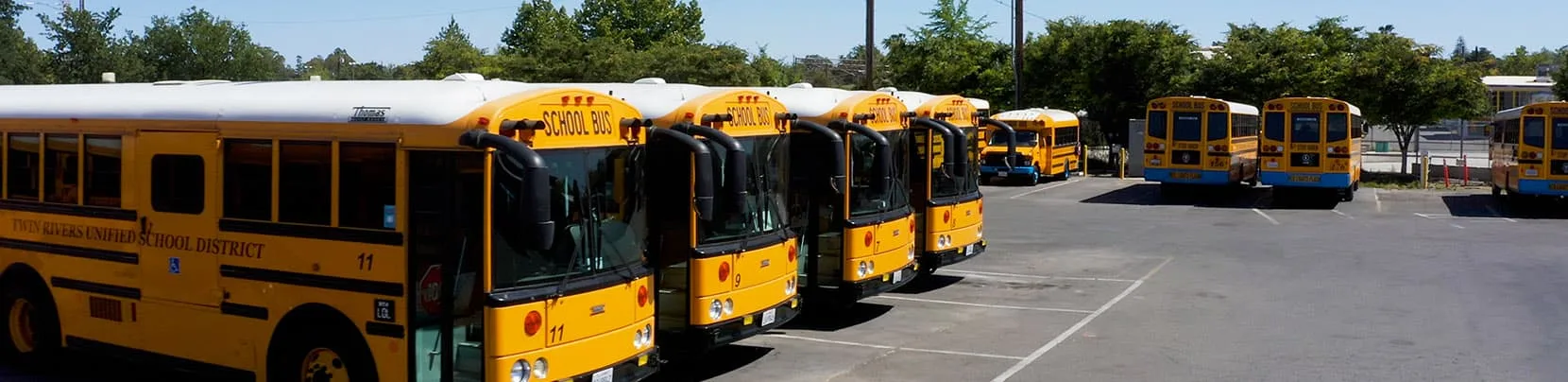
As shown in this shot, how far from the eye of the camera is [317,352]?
9094mm

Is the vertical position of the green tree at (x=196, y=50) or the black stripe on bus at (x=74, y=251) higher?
the green tree at (x=196, y=50)

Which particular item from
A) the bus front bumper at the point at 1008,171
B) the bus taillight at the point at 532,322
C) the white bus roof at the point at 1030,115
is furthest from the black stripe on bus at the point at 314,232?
the white bus roof at the point at 1030,115

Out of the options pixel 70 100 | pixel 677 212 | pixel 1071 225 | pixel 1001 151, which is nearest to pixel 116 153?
pixel 70 100

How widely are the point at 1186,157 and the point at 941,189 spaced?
1772 cm

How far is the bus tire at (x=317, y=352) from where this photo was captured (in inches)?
346

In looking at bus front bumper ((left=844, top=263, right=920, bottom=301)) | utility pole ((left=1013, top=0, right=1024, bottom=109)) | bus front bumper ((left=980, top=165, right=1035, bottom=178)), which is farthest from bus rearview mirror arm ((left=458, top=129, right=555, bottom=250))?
utility pole ((left=1013, top=0, right=1024, bottom=109))

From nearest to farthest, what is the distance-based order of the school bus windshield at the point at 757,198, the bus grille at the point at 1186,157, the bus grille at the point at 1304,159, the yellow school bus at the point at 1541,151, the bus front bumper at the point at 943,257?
1. the school bus windshield at the point at 757,198
2. the bus front bumper at the point at 943,257
3. the yellow school bus at the point at 1541,151
4. the bus grille at the point at 1304,159
5. the bus grille at the point at 1186,157

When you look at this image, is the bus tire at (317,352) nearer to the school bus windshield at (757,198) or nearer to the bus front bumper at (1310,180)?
the school bus windshield at (757,198)

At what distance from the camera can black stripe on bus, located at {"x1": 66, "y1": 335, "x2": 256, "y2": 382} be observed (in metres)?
9.60

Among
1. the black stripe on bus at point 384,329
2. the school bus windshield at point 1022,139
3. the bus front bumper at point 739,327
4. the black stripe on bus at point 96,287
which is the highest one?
the school bus windshield at point 1022,139

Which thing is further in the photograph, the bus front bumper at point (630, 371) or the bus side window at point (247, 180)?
the bus side window at point (247, 180)

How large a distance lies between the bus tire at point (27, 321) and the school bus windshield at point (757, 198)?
5.09m

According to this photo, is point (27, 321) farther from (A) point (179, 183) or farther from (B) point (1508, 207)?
(B) point (1508, 207)

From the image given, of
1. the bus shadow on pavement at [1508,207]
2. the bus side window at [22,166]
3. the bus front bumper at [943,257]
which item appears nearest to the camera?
the bus side window at [22,166]
